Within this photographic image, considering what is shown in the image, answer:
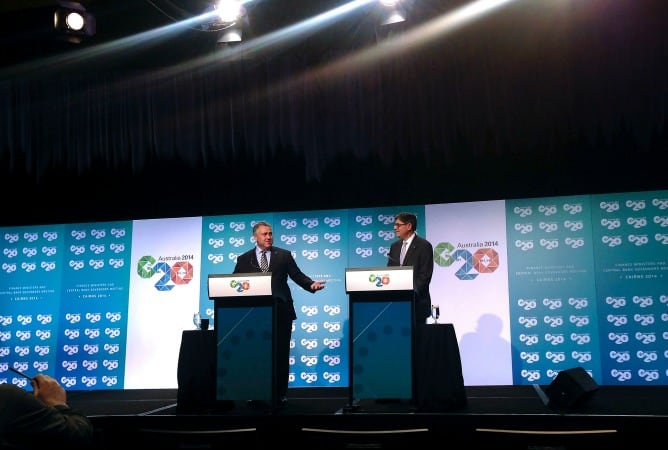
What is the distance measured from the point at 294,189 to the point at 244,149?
762 millimetres

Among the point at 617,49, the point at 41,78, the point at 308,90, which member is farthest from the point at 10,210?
the point at 617,49

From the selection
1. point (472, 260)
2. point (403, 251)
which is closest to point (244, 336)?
point (403, 251)

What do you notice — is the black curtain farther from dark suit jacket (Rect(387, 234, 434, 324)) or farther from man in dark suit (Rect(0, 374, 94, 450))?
man in dark suit (Rect(0, 374, 94, 450))

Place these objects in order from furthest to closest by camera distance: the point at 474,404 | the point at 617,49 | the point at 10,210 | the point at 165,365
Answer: the point at 10,210 < the point at 165,365 < the point at 617,49 < the point at 474,404

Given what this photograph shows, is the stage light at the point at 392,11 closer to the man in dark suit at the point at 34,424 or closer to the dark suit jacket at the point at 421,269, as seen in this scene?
the dark suit jacket at the point at 421,269

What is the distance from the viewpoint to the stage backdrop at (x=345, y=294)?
6.64 meters

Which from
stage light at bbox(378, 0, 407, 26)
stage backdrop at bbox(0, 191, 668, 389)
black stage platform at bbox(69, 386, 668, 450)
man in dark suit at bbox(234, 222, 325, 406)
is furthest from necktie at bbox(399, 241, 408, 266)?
stage light at bbox(378, 0, 407, 26)

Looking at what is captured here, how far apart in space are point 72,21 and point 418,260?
418 cm

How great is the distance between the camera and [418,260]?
513 centimetres

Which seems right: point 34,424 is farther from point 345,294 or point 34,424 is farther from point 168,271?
point 168,271

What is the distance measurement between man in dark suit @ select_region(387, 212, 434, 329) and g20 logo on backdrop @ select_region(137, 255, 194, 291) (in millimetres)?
3170

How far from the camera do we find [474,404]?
14.1 ft

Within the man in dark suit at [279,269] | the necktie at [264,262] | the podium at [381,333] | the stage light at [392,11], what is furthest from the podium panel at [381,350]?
the stage light at [392,11]

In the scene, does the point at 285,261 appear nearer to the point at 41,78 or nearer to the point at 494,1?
the point at 494,1
